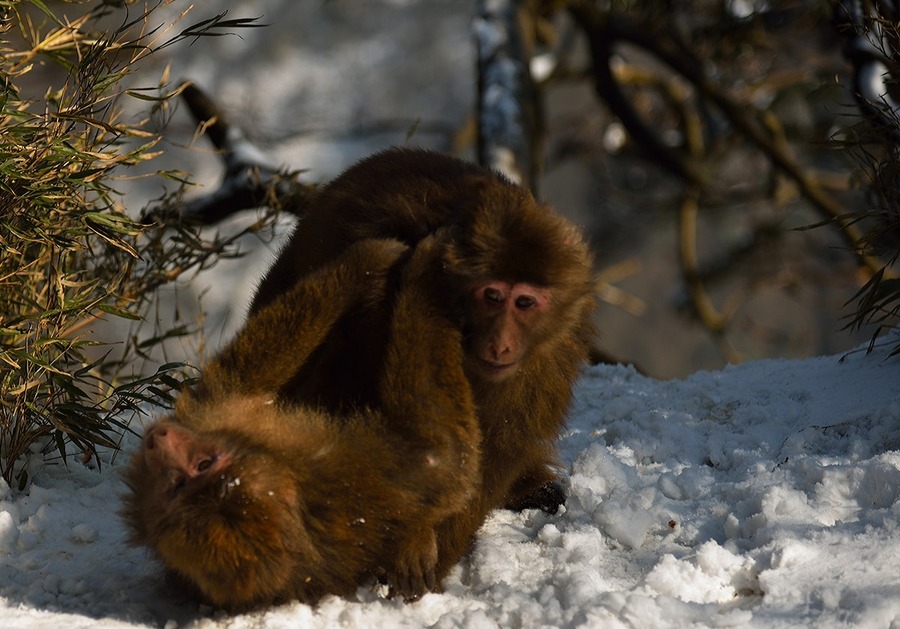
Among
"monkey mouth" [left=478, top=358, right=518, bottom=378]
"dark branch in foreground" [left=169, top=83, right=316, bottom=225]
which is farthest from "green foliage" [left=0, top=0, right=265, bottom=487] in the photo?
"dark branch in foreground" [left=169, top=83, right=316, bottom=225]

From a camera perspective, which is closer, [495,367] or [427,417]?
[427,417]

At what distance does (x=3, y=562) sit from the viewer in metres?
3.10

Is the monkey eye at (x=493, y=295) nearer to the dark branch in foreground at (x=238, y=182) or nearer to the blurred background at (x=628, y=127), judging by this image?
the dark branch in foreground at (x=238, y=182)

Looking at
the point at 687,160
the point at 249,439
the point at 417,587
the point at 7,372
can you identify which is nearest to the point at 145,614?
the point at 249,439

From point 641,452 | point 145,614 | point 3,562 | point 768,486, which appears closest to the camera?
point 145,614

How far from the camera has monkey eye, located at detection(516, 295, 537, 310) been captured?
10.5 feet

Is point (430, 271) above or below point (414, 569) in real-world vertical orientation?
above

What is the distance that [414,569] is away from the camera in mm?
2930

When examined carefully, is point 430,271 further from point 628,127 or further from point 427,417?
point 628,127

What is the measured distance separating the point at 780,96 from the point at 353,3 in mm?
6196

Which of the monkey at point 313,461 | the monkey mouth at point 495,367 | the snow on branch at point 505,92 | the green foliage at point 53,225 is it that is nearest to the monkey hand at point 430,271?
the monkey at point 313,461

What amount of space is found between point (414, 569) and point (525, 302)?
0.88m

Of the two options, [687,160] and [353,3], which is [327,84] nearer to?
[353,3]

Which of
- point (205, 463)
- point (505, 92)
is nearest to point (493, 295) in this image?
point (205, 463)
